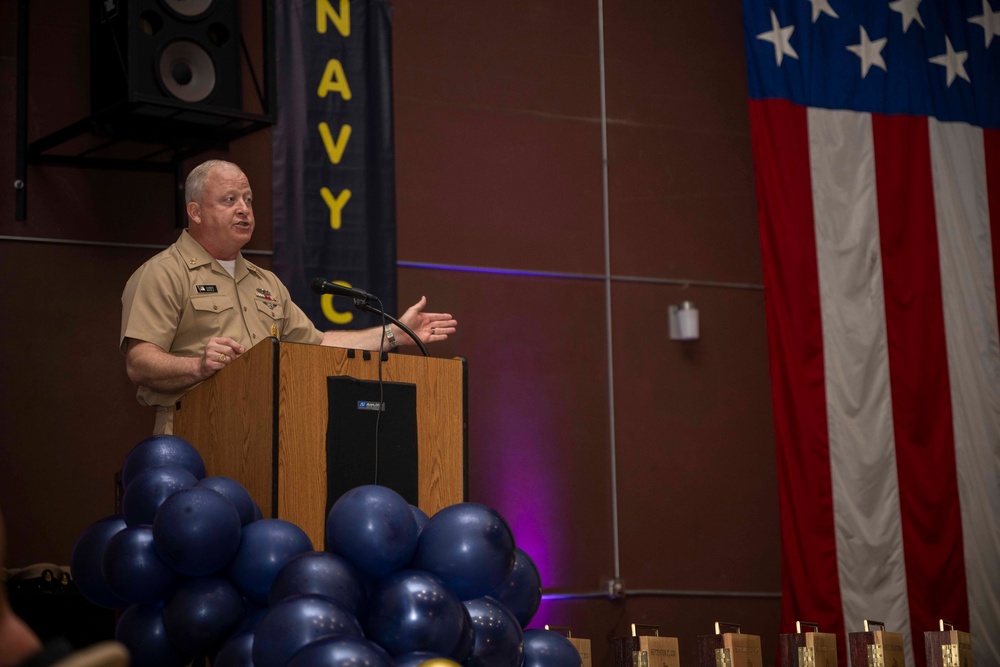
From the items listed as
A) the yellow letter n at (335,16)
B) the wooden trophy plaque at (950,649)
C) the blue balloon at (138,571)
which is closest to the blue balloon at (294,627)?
the blue balloon at (138,571)

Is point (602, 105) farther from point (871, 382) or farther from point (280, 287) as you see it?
point (280, 287)

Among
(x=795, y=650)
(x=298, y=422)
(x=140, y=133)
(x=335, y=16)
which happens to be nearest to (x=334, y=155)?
(x=335, y=16)

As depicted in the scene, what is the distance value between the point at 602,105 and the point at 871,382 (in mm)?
1988

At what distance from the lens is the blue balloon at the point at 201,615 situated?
261 cm

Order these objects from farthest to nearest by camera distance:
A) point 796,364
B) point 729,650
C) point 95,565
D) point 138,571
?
point 796,364 → point 729,650 → point 95,565 → point 138,571

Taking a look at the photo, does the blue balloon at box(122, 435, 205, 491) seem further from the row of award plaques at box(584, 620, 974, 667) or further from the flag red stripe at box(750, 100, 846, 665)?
the flag red stripe at box(750, 100, 846, 665)

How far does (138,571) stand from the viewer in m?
2.68

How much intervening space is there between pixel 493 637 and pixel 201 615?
0.66m

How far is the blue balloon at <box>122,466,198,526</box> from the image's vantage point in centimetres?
284

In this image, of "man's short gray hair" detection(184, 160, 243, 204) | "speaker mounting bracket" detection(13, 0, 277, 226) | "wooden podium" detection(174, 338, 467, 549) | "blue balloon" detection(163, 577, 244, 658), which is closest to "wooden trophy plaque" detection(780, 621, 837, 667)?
"wooden podium" detection(174, 338, 467, 549)

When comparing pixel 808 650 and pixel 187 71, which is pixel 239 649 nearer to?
pixel 187 71

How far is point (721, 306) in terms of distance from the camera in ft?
19.5

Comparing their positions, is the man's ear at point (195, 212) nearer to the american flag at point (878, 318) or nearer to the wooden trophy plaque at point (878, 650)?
the wooden trophy plaque at point (878, 650)

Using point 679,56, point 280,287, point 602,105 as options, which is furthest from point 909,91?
point 280,287
